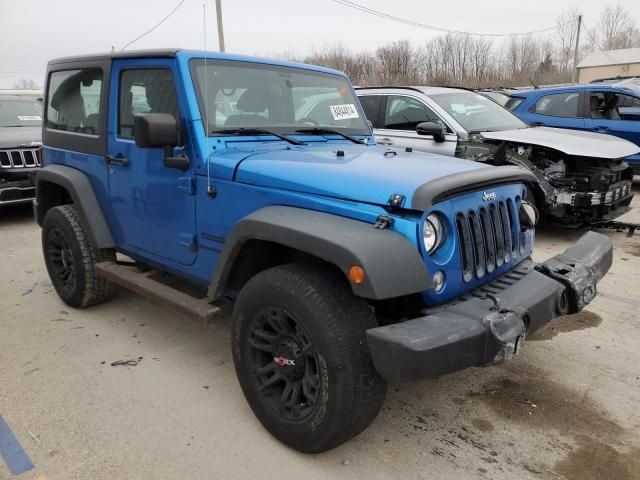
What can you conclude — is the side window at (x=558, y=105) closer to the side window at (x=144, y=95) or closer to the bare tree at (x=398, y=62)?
the side window at (x=144, y=95)

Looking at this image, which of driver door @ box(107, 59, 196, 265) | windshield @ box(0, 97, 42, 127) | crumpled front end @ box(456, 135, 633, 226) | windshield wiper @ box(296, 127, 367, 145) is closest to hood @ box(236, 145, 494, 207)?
windshield wiper @ box(296, 127, 367, 145)

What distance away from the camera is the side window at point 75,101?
3955mm

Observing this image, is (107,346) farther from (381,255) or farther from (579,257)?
(579,257)

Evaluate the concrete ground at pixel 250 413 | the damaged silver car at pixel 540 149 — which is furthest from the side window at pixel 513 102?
the concrete ground at pixel 250 413

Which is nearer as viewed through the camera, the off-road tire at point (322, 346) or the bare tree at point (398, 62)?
the off-road tire at point (322, 346)

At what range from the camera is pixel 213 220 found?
3.03 m

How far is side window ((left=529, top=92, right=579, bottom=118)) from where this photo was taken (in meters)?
A: 8.79

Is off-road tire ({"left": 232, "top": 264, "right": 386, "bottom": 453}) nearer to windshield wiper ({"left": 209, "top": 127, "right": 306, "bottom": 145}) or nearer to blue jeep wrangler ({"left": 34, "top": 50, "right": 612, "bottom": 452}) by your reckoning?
blue jeep wrangler ({"left": 34, "top": 50, "right": 612, "bottom": 452})

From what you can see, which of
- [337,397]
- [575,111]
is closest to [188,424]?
[337,397]

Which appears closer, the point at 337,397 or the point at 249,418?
the point at 337,397

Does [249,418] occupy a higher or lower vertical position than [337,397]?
lower

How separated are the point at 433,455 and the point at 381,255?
45.4 inches

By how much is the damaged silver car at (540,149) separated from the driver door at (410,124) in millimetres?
13

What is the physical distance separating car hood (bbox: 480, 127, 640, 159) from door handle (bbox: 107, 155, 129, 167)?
14.6 ft
